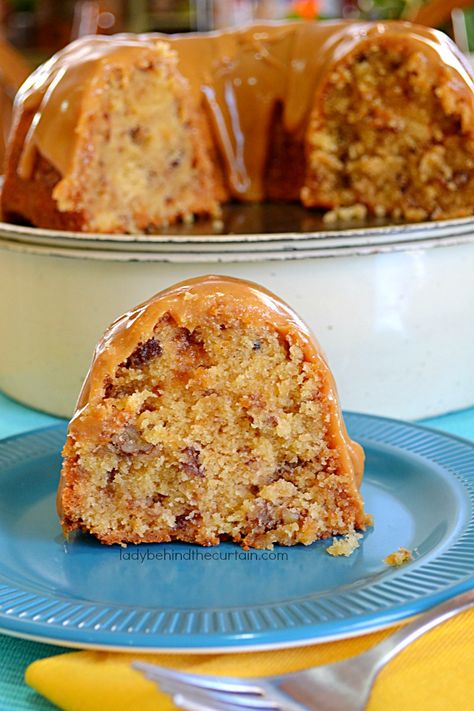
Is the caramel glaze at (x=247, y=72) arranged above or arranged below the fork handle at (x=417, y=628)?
above

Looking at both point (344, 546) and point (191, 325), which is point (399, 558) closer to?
point (344, 546)

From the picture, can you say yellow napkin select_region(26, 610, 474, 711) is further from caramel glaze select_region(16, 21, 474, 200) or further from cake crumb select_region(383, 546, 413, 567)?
caramel glaze select_region(16, 21, 474, 200)

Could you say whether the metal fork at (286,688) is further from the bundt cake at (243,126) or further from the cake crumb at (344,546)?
the bundt cake at (243,126)

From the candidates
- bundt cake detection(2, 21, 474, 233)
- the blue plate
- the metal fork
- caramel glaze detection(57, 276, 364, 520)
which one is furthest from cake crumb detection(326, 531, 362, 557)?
bundt cake detection(2, 21, 474, 233)

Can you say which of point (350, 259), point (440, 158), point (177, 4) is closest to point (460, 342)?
point (350, 259)

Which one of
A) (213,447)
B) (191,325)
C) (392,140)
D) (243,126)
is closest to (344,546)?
(213,447)

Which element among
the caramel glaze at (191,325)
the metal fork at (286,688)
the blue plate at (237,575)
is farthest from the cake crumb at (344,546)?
the metal fork at (286,688)
